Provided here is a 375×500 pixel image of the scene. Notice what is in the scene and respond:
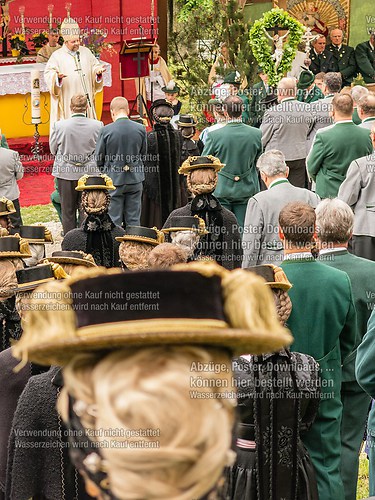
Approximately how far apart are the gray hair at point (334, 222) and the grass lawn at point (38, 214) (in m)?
7.54

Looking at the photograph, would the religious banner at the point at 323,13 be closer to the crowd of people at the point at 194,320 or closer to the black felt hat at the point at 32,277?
the crowd of people at the point at 194,320

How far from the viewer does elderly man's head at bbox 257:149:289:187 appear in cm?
720

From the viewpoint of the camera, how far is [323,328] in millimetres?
4727

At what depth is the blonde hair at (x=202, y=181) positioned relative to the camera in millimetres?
6934

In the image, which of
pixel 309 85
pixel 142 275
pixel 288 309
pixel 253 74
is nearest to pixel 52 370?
pixel 288 309

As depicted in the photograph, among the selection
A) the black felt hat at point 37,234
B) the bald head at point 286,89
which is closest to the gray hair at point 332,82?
the bald head at point 286,89

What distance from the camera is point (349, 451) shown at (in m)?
5.08

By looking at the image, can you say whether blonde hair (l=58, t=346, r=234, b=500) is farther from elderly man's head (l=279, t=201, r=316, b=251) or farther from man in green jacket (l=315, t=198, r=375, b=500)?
man in green jacket (l=315, t=198, r=375, b=500)

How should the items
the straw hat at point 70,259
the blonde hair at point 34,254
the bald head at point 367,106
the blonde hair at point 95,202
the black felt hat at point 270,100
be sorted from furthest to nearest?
the black felt hat at point 270,100 < the bald head at point 367,106 < the blonde hair at point 95,202 < the blonde hair at point 34,254 < the straw hat at point 70,259

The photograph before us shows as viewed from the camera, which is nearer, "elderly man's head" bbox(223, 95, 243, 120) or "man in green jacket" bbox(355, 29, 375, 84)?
"elderly man's head" bbox(223, 95, 243, 120)

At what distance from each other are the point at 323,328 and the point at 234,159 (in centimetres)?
476

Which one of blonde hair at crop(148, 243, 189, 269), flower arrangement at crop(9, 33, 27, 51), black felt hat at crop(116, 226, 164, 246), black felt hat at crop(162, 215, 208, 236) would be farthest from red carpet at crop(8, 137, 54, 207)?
blonde hair at crop(148, 243, 189, 269)

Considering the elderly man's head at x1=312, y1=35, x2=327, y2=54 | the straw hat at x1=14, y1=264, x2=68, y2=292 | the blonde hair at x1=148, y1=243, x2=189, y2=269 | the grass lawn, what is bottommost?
the grass lawn

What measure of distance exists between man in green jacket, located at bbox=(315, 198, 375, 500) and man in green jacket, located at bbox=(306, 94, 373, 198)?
A: 3455 millimetres
